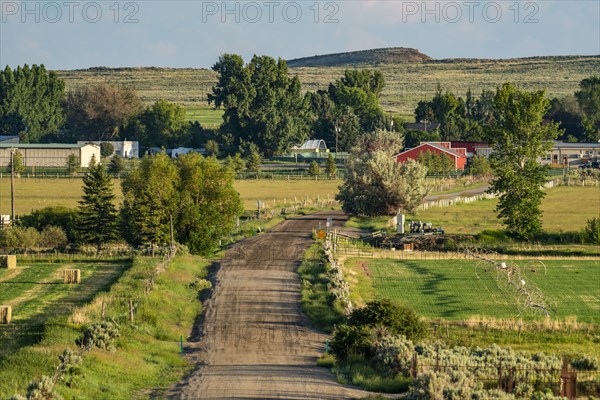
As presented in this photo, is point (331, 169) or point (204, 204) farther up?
point (331, 169)

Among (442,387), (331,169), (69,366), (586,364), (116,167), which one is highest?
(116,167)

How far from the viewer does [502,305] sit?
50531 mm

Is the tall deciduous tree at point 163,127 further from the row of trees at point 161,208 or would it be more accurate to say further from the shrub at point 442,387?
the shrub at point 442,387

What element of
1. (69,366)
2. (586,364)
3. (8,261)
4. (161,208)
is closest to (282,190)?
(161,208)

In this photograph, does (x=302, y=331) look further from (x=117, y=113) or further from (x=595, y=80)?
(x=595, y=80)

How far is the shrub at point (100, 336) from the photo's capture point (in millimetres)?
35688

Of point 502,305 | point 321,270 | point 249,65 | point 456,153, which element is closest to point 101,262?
point 321,270

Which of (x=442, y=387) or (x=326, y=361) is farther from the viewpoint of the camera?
(x=326, y=361)

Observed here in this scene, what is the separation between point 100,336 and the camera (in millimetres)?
36156

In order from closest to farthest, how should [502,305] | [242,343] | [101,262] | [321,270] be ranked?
[242,343] < [502,305] < [321,270] < [101,262]

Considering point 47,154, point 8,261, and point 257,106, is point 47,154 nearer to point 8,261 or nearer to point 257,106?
point 257,106

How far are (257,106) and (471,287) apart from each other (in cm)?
11674

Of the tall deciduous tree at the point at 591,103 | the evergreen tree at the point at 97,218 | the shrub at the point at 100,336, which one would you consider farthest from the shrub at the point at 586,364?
the tall deciduous tree at the point at 591,103

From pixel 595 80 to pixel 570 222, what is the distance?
11497cm
